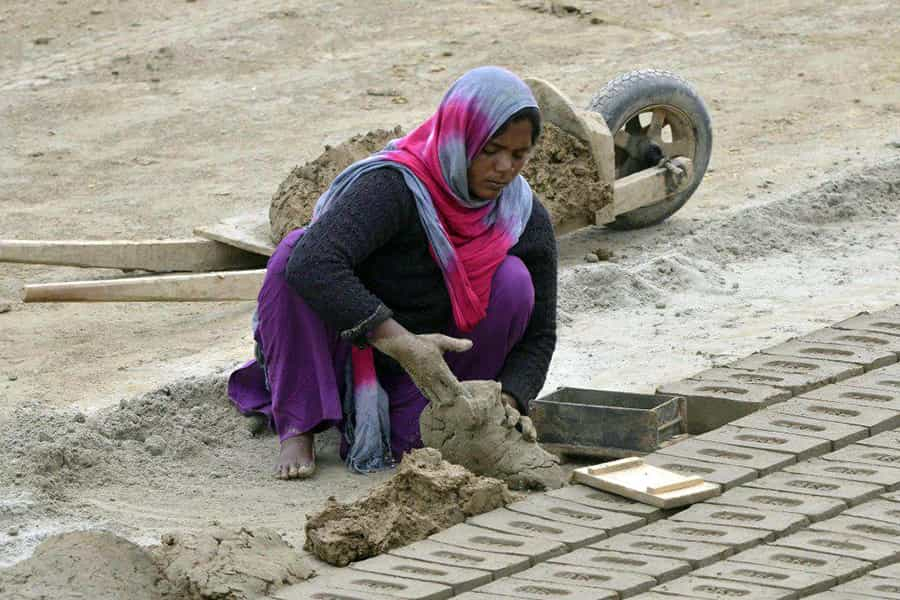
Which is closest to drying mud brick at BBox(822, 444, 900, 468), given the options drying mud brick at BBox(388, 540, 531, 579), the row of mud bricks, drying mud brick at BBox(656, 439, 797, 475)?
the row of mud bricks

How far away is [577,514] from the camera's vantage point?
5133 millimetres

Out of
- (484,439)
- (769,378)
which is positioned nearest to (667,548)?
(484,439)

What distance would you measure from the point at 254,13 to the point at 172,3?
604 mm

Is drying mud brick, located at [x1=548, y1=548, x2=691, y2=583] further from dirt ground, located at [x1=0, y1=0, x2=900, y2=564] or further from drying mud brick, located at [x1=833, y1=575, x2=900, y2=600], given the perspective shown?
dirt ground, located at [x1=0, y1=0, x2=900, y2=564]

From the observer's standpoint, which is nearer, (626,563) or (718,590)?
(718,590)

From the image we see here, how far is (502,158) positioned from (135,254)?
2549 mm

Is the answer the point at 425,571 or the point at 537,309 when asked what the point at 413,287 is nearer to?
the point at 537,309

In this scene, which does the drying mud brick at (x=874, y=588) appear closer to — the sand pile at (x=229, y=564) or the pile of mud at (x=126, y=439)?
the sand pile at (x=229, y=564)

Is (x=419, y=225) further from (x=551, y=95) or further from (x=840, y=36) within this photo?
(x=840, y=36)

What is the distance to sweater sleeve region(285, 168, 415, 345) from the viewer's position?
17.9ft

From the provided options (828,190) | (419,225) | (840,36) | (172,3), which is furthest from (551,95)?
(172,3)

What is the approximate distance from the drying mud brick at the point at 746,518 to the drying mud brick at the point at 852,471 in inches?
13.9

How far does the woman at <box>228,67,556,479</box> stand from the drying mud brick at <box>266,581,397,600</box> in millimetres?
903

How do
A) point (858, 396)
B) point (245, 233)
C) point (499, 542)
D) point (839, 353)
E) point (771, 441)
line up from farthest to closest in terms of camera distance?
point (245, 233) → point (839, 353) → point (858, 396) → point (771, 441) → point (499, 542)
